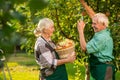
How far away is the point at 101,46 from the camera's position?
4.16 metres

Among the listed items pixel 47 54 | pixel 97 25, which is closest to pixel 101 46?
pixel 97 25

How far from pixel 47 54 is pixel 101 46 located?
579 mm

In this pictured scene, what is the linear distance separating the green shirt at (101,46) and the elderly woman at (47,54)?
1.01ft

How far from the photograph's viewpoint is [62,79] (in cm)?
423

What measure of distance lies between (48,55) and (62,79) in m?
0.39

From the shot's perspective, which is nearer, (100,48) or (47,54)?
(47,54)

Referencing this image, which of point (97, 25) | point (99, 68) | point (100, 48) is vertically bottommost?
point (99, 68)

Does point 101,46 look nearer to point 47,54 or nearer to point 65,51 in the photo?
point 65,51

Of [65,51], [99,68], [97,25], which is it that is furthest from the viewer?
[99,68]

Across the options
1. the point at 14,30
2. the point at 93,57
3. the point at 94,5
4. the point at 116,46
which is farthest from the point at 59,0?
the point at 14,30

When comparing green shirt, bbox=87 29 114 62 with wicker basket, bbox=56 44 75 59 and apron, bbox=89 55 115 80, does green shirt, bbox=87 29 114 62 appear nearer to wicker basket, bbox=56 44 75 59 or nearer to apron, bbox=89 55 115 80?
apron, bbox=89 55 115 80

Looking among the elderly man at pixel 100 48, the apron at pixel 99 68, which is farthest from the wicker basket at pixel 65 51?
the apron at pixel 99 68

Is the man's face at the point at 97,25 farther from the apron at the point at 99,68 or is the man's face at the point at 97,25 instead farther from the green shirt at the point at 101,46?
the apron at the point at 99,68

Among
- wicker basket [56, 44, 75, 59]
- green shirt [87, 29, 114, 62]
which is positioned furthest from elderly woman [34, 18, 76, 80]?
green shirt [87, 29, 114, 62]
